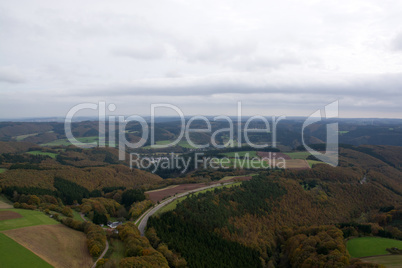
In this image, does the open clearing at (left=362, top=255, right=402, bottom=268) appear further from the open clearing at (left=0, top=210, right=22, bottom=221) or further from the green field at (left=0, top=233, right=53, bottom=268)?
the open clearing at (left=0, top=210, right=22, bottom=221)

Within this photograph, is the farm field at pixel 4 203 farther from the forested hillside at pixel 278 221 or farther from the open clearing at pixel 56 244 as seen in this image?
the forested hillside at pixel 278 221

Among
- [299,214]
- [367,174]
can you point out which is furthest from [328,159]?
[299,214]

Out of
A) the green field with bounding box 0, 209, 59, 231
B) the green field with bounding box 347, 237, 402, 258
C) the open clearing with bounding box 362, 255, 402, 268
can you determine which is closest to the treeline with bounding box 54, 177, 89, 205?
the green field with bounding box 0, 209, 59, 231

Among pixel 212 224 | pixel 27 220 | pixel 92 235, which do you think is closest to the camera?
pixel 92 235

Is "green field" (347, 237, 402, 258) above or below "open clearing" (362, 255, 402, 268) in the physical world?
below

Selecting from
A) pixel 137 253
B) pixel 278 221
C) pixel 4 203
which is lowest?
pixel 278 221

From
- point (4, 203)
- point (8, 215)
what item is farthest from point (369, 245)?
point (4, 203)

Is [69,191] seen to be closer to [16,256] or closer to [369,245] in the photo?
[16,256]
